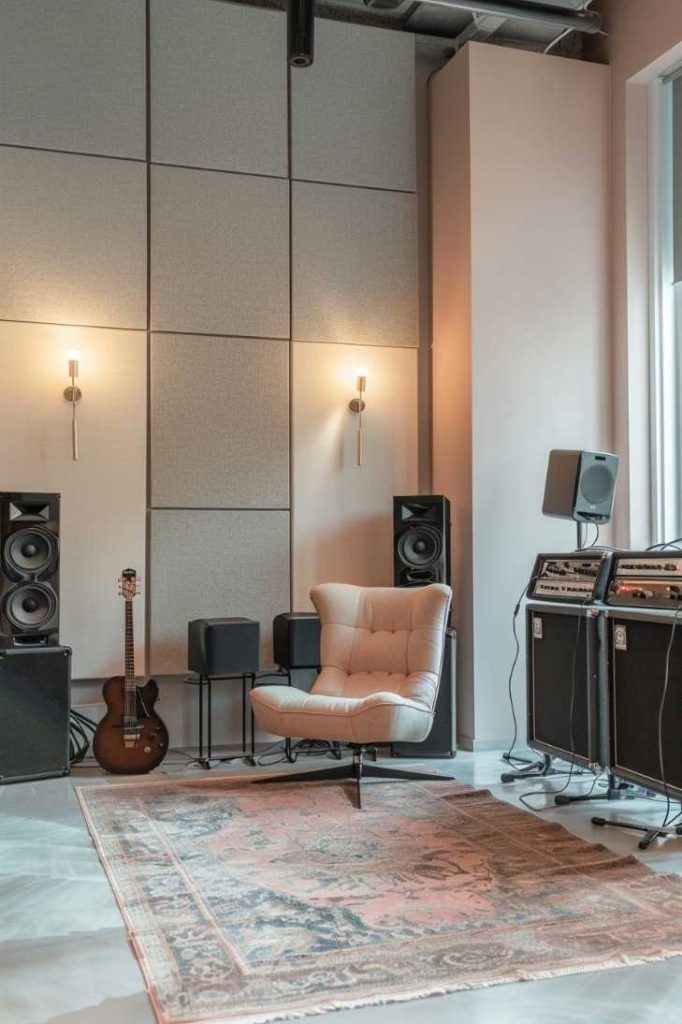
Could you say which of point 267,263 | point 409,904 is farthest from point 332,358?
point 409,904

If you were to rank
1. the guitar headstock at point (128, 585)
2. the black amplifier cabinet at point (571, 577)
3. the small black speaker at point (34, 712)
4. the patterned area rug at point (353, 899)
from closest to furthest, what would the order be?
the patterned area rug at point (353, 899) < the black amplifier cabinet at point (571, 577) < the small black speaker at point (34, 712) < the guitar headstock at point (128, 585)

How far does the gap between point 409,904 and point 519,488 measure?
3.01 m

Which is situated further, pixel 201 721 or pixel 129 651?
pixel 201 721

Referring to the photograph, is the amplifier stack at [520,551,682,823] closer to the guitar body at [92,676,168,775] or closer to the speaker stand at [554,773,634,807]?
the speaker stand at [554,773,634,807]

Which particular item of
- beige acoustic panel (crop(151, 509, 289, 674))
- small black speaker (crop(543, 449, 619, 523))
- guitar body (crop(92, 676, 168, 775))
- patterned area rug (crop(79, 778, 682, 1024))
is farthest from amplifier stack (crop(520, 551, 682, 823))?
guitar body (crop(92, 676, 168, 775))

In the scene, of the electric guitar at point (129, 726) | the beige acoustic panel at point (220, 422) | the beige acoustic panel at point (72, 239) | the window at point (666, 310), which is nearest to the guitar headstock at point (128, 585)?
the electric guitar at point (129, 726)

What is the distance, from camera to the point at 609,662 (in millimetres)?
4059

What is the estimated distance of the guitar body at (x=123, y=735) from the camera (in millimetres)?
4699

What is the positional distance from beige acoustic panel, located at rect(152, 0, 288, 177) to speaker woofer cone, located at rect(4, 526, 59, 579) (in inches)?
84.8

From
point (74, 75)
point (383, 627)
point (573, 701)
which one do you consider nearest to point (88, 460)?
point (383, 627)

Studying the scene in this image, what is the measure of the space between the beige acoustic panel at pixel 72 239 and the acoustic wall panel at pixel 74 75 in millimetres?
113

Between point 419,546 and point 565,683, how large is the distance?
1.16 m

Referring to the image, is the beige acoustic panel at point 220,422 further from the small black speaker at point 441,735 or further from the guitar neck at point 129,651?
the small black speaker at point 441,735

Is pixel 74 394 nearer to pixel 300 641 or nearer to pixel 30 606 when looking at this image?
pixel 30 606
